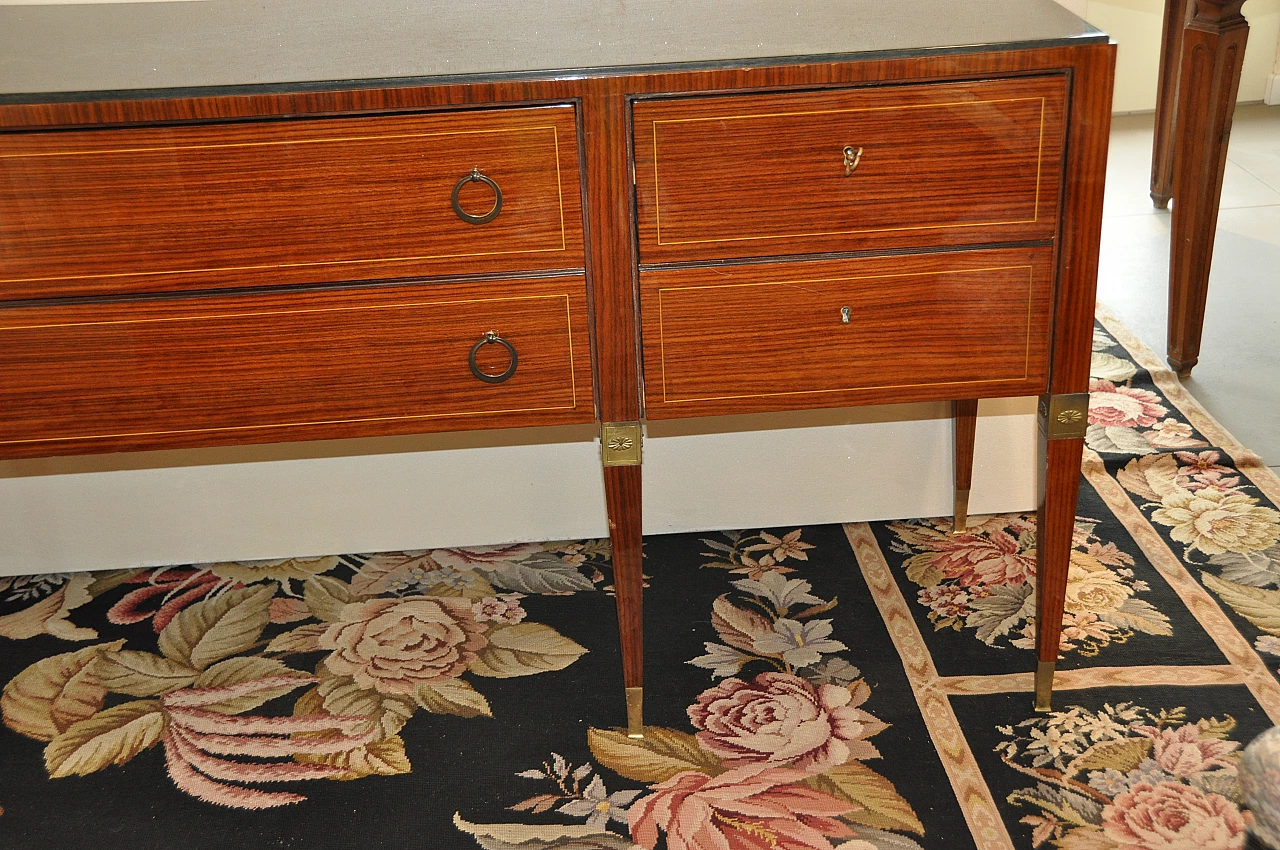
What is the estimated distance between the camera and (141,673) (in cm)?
165

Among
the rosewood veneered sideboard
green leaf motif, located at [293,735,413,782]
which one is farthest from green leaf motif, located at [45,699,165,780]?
the rosewood veneered sideboard

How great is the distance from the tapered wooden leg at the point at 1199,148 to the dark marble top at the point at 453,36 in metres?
1.04

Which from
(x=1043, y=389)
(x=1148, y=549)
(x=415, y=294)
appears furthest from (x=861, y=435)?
(x=415, y=294)

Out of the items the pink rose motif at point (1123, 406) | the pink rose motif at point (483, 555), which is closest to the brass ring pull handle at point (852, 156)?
the pink rose motif at point (483, 555)

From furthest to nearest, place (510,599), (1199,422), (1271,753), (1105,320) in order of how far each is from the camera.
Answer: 1. (1105,320)
2. (1199,422)
3. (510,599)
4. (1271,753)

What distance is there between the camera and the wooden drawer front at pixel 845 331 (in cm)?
124

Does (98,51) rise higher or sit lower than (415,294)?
higher

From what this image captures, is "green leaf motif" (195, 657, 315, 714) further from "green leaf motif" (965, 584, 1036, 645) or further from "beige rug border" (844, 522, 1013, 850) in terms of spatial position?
"green leaf motif" (965, 584, 1036, 645)

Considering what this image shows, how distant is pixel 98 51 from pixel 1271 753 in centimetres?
126

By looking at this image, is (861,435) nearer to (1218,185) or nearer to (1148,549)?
(1148,549)

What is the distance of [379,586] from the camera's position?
182 cm

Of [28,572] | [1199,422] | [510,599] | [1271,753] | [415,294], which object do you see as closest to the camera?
[1271,753]

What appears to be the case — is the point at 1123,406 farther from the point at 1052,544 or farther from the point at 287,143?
the point at 287,143

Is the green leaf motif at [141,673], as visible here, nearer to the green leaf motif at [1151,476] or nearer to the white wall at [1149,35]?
the green leaf motif at [1151,476]
